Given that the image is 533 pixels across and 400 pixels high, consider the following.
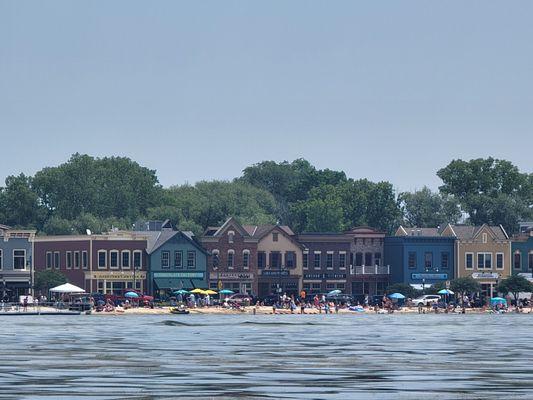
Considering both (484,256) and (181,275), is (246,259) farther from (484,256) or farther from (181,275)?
(484,256)

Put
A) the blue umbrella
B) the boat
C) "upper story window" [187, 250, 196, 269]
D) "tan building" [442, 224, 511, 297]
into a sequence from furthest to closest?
"tan building" [442, 224, 511, 297]
"upper story window" [187, 250, 196, 269]
the blue umbrella
the boat

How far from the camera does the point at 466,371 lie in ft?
200

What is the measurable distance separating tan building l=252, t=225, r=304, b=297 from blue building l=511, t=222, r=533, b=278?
2710cm

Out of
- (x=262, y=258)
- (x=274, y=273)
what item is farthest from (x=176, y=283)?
(x=274, y=273)

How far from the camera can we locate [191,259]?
581 feet

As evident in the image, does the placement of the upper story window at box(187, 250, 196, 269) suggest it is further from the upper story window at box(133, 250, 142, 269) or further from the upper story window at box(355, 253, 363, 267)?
the upper story window at box(355, 253, 363, 267)

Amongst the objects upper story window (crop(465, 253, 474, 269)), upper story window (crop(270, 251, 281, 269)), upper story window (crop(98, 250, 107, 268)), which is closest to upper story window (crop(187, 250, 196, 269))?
upper story window (crop(270, 251, 281, 269))

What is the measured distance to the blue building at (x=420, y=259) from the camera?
186 meters

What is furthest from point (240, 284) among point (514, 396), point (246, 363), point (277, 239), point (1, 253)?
point (514, 396)

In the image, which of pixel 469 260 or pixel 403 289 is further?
pixel 469 260

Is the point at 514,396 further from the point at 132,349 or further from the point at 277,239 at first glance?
the point at 277,239

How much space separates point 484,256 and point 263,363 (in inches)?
5009

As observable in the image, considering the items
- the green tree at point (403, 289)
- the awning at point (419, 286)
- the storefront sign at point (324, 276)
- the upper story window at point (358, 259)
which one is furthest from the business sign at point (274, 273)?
the awning at point (419, 286)

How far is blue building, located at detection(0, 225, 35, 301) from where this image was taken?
555 feet
